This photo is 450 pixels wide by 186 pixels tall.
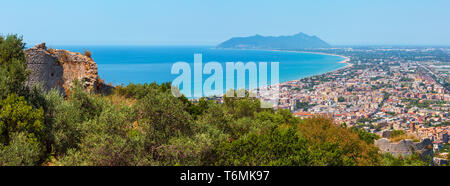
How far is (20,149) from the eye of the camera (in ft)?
23.5

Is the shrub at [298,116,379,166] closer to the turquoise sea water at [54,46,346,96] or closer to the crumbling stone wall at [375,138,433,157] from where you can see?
the crumbling stone wall at [375,138,433,157]

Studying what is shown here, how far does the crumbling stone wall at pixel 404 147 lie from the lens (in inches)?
541

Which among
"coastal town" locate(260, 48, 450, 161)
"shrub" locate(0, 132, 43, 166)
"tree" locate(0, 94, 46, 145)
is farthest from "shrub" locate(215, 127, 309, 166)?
"coastal town" locate(260, 48, 450, 161)

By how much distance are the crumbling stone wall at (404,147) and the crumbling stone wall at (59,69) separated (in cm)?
1269

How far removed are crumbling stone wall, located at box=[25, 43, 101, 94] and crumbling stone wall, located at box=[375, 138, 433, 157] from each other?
1269 cm

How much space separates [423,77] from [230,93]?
2544 inches

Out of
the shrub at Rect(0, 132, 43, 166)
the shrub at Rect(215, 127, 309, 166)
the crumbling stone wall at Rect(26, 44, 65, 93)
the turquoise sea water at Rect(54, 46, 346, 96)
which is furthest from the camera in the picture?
the turquoise sea water at Rect(54, 46, 346, 96)

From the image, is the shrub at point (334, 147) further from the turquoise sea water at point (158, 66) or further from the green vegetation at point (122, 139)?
the turquoise sea water at point (158, 66)

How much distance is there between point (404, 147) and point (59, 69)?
14.7 meters

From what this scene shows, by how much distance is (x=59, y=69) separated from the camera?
14.5 m

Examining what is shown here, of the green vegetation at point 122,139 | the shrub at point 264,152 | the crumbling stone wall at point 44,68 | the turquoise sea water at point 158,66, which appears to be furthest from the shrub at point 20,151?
the turquoise sea water at point 158,66

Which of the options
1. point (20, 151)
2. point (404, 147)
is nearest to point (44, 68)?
point (20, 151)

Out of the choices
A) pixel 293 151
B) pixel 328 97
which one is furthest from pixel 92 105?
pixel 328 97

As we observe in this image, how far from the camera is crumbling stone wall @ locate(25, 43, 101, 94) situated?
13.2 meters
